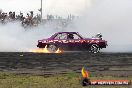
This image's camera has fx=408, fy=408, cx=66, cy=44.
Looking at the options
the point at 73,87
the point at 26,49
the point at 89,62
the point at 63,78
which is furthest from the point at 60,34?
the point at 73,87

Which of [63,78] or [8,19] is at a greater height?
[8,19]

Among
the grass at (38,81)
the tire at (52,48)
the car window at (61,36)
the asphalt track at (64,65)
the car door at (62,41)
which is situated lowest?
the grass at (38,81)

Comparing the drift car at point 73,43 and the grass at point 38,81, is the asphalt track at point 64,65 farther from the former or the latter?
the drift car at point 73,43

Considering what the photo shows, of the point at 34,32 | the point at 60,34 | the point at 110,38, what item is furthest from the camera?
the point at 110,38

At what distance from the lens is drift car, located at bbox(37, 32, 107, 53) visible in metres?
28.4

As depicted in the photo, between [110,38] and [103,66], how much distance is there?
2292 centimetres

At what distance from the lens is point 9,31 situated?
37781 mm

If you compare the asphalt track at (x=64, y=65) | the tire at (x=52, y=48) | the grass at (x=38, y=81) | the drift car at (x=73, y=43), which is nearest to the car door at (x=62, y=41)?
the drift car at (x=73, y=43)

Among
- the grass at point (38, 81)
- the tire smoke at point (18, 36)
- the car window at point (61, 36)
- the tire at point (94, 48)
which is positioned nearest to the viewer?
the grass at point (38, 81)

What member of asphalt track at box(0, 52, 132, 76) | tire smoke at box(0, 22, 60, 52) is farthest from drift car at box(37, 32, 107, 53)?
asphalt track at box(0, 52, 132, 76)

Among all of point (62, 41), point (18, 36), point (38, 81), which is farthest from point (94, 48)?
point (38, 81)

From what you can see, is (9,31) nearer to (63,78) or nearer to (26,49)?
(26,49)

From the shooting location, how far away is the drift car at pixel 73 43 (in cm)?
2838

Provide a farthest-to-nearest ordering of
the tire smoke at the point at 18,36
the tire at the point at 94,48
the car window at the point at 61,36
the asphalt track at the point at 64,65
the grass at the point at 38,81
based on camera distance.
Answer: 1. the tire smoke at the point at 18,36
2. the car window at the point at 61,36
3. the tire at the point at 94,48
4. the asphalt track at the point at 64,65
5. the grass at the point at 38,81
